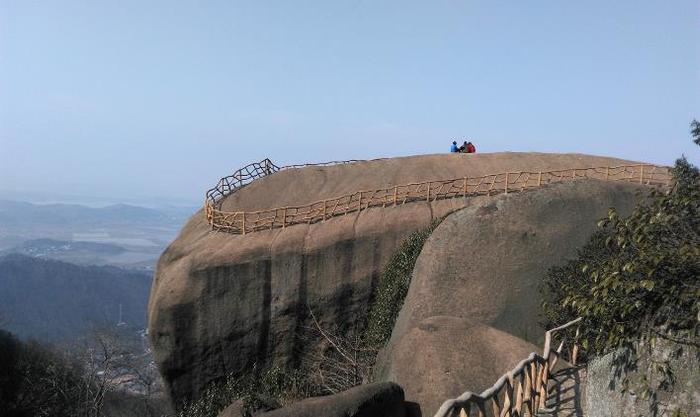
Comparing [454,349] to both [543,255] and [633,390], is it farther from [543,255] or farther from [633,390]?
[633,390]

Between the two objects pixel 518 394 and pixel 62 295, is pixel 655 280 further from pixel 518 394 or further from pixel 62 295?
pixel 62 295

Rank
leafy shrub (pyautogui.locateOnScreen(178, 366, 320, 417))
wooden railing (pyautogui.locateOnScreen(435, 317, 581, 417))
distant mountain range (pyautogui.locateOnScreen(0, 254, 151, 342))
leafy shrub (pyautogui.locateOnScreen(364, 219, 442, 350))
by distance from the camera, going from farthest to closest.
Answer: distant mountain range (pyautogui.locateOnScreen(0, 254, 151, 342))
leafy shrub (pyautogui.locateOnScreen(178, 366, 320, 417))
leafy shrub (pyautogui.locateOnScreen(364, 219, 442, 350))
wooden railing (pyautogui.locateOnScreen(435, 317, 581, 417))

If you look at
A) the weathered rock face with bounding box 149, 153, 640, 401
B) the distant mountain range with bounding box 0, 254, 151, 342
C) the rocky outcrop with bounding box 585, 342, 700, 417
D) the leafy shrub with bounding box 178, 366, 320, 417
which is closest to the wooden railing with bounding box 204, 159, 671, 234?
the weathered rock face with bounding box 149, 153, 640, 401

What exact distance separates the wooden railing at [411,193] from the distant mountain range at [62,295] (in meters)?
111

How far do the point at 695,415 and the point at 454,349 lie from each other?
647cm

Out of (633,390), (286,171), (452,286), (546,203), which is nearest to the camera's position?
(633,390)

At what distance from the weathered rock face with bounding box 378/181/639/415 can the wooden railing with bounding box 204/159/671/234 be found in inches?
183

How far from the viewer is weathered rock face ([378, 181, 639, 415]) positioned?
1149 cm

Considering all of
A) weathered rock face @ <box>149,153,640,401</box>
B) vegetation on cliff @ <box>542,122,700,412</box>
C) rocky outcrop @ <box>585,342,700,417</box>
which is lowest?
weathered rock face @ <box>149,153,640,401</box>

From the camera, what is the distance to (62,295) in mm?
146875

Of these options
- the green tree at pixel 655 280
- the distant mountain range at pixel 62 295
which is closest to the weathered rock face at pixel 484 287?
the green tree at pixel 655 280

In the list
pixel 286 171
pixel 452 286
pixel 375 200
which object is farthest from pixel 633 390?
pixel 286 171

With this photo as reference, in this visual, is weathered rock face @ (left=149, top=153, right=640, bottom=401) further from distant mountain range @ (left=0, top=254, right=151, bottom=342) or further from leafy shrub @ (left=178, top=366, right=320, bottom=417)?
distant mountain range @ (left=0, top=254, right=151, bottom=342)

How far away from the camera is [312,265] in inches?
776
